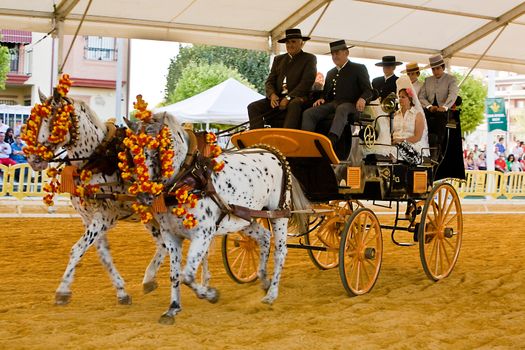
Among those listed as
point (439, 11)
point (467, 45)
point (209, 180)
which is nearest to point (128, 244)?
point (209, 180)

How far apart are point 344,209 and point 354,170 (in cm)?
67

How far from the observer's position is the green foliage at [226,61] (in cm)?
4628

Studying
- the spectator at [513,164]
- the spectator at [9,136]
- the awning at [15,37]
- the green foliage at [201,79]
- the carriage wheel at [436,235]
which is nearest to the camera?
the carriage wheel at [436,235]

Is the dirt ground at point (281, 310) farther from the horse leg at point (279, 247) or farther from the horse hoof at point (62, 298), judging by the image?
the horse leg at point (279, 247)

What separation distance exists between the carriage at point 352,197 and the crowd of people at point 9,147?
31.1ft

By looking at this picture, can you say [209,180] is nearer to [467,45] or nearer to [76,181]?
[76,181]

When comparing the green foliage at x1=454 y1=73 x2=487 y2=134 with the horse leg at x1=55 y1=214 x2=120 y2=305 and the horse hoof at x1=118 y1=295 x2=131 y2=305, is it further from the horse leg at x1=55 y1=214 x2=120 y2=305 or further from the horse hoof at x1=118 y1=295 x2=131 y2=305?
the horse leg at x1=55 y1=214 x2=120 y2=305

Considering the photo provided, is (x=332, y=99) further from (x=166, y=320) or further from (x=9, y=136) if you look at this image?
(x=9, y=136)

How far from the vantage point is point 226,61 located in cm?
4719

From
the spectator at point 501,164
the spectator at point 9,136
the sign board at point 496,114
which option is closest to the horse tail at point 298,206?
the spectator at point 9,136

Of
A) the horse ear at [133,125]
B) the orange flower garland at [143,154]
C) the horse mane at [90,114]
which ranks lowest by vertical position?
the orange flower garland at [143,154]

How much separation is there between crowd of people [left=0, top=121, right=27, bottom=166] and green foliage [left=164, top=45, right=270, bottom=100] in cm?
2887

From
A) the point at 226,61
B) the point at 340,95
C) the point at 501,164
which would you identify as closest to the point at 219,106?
the point at 501,164

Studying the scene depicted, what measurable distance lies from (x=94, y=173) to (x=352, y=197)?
2.55 m
